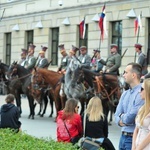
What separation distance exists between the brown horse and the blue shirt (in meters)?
10.8

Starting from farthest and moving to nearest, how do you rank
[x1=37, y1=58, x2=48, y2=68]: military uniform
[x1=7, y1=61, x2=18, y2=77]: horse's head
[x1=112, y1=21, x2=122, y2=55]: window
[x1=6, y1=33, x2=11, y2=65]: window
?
1. [x1=6, y1=33, x2=11, y2=65]: window
2. [x1=112, y1=21, x2=122, y2=55]: window
3. [x1=37, y1=58, x2=48, y2=68]: military uniform
4. [x1=7, y1=61, x2=18, y2=77]: horse's head

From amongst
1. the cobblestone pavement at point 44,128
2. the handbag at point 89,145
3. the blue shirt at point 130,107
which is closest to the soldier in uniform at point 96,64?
the cobblestone pavement at point 44,128

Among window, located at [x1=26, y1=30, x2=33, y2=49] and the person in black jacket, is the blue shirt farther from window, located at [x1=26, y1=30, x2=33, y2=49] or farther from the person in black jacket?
window, located at [x1=26, y1=30, x2=33, y2=49]

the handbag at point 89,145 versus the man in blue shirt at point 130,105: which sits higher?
the man in blue shirt at point 130,105

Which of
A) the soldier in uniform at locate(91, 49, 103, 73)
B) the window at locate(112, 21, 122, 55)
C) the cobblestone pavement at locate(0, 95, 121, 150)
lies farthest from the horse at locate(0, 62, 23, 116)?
the window at locate(112, 21, 122, 55)

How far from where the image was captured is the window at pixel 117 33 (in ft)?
98.9

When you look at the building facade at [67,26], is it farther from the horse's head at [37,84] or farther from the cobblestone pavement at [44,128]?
the cobblestone pavement at [44,128]

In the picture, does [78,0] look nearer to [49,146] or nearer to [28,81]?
[28,81]

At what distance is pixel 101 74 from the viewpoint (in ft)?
58.5

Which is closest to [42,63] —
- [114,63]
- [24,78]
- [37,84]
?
[24,78]

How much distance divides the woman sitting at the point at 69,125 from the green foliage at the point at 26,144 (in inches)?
47.9

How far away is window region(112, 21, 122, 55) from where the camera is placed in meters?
30.2

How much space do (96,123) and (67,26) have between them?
79.4 feet

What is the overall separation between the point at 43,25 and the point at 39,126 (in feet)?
62.9
